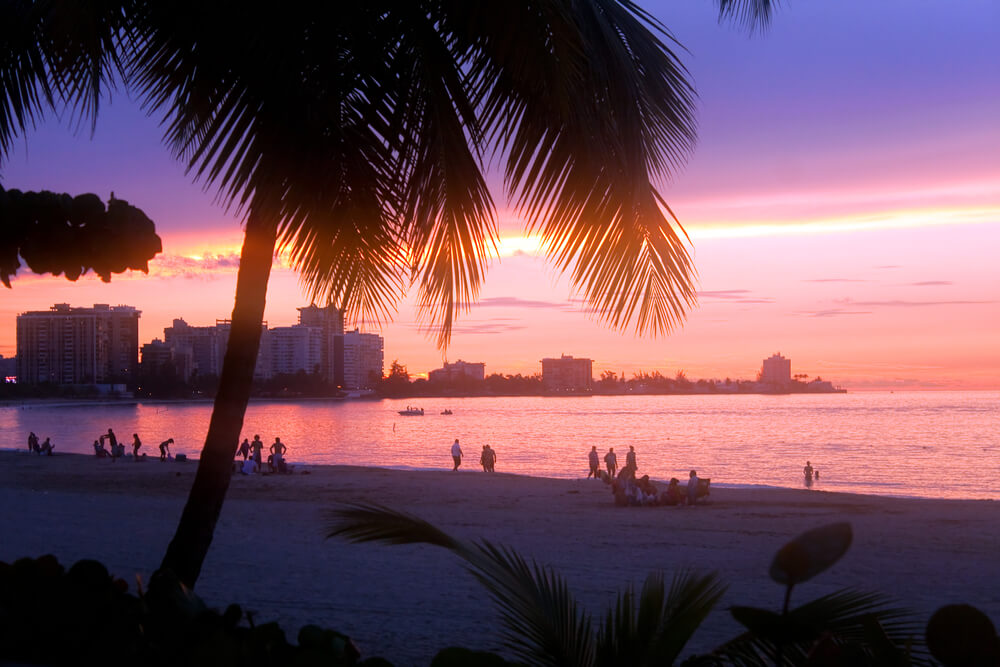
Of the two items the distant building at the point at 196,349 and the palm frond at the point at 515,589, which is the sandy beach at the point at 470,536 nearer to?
the palm frond at the point at 515,589

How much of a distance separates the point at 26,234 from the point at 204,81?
3.96ft

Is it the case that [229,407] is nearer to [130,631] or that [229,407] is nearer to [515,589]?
[130,631]

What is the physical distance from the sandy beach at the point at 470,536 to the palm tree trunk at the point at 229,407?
1.76 meters

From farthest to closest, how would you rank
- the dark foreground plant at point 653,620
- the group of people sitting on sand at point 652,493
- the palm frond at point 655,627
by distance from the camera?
1. the group of people sitting on sand at point 652,493
2. the palm frond at point 655,627
3. the dark foreground plant at point 653,620

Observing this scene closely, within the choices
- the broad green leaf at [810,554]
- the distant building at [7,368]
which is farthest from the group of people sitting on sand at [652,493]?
→ the distant building at [7,368]

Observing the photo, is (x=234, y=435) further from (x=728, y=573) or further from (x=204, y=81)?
(x=728, y=573)

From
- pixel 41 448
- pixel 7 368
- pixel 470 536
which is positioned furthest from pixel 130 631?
pixel 7 368

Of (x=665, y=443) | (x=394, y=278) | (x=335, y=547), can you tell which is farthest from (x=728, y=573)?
(x=665, y=443)

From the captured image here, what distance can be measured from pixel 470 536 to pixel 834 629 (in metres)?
11.5

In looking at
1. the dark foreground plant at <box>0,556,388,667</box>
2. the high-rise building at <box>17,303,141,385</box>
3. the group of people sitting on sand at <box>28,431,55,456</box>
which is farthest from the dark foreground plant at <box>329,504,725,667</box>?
the group of people sitting on sand at <box>28,431,55,456</box>

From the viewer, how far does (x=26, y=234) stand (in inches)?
137

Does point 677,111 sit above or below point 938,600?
above

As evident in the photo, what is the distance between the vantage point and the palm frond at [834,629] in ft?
6.33

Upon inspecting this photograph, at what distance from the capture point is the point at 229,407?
471 centimetres
